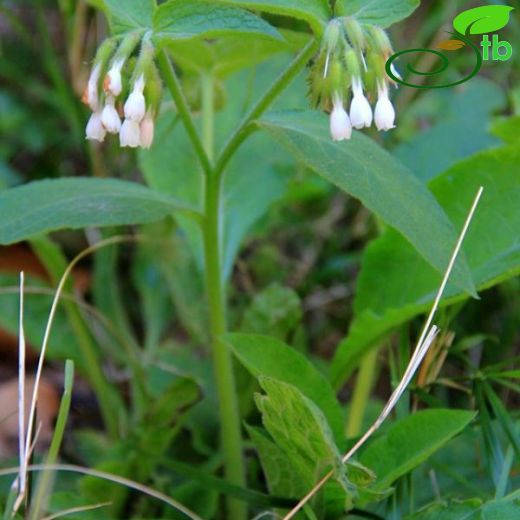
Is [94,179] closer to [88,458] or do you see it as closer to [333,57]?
[333,57]

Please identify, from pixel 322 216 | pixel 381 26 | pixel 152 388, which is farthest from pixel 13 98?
pixel 381 26

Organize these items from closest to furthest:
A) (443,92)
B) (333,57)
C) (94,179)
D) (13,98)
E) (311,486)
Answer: (333,57) < (311,486) < (94,179) < (443,92) < (13,98)

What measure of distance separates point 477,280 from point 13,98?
1574 millimetres

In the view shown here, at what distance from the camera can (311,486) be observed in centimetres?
112

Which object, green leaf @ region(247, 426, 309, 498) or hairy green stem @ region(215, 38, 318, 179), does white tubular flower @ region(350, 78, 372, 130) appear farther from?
green leaf @ region(247, 426, 309, 498)

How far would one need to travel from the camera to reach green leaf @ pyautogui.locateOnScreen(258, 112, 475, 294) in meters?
1.03

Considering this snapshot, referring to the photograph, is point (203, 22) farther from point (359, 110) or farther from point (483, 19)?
point (483, 19)

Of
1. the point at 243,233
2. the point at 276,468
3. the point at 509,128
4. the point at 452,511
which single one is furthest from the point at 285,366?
the point at 509,128

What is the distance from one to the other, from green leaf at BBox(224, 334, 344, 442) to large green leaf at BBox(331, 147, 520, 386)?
145 millimetres

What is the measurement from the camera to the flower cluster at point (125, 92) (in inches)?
40.3

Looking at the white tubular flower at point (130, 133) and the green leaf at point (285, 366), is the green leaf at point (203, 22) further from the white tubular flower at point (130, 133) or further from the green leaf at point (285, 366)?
the green leaf at point (285, 366)

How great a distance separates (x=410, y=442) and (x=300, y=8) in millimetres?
536

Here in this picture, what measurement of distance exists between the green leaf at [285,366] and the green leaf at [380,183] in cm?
24

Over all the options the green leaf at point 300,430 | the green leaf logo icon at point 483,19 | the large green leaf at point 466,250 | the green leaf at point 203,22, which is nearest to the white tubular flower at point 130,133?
the green leaf at point 203,22
